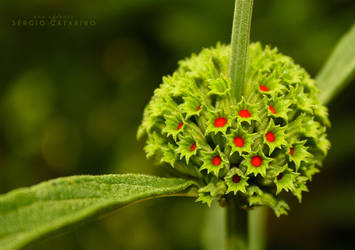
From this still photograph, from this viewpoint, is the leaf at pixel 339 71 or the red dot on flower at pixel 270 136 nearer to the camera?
the red dot on flower at pixel 270 136

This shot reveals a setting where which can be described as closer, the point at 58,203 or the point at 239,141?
the point at 58,203

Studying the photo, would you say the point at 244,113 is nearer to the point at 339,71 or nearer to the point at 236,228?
the point at 236,228

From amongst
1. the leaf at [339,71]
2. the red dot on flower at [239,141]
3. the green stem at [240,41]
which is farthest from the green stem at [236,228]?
the leaf at [339,71]

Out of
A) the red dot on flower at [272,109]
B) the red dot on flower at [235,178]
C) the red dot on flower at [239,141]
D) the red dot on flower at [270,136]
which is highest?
the red dot on flower at [272,109]

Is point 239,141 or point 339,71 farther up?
point 339,71

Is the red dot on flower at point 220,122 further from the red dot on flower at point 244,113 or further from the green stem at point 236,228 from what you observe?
the green stem at point 236,228

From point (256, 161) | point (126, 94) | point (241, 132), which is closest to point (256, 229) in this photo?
point (256, 161)

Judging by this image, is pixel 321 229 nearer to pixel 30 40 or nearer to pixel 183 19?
pixel 183 19
